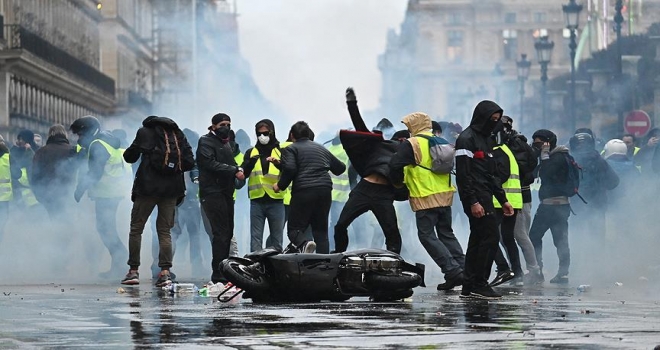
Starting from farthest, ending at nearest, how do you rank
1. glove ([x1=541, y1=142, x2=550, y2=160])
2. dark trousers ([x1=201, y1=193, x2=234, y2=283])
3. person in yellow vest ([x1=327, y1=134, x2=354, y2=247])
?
1. person in yellow vest ([x1=327, y1=134, x2=354, y2=247])
2. glove ([x1=541, y1=142, x2=550, y2=160])
3. dark trousers ([x1=201, y1=193, x2=234, y2=283])

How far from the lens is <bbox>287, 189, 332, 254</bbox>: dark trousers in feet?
53.6

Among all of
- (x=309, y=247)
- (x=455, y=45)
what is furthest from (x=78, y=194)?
(x=455, y=45)

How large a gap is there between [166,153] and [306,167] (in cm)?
123

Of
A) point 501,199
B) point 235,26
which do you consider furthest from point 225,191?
point 235,26

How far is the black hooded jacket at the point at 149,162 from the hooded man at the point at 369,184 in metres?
1.56

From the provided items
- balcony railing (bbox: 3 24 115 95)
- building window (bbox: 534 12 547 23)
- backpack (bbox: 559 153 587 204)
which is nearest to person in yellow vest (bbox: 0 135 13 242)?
backpack (bbox: 559 153 587 204)

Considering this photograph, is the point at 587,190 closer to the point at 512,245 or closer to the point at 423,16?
the point at 512,245

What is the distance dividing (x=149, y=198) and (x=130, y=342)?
272 inches

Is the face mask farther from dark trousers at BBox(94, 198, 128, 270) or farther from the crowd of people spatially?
dark trousers at BBox(94, 198, 128, 270)

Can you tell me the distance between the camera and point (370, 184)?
15.6 meters

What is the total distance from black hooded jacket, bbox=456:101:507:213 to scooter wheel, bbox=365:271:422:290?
2.88 feet

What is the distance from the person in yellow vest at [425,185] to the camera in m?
15.5

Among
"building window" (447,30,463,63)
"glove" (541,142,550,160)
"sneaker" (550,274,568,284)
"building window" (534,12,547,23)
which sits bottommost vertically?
"sneaker" (550,274,568,284)

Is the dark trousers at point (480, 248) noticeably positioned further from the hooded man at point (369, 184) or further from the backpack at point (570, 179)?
the backpack at point (570, 179)
